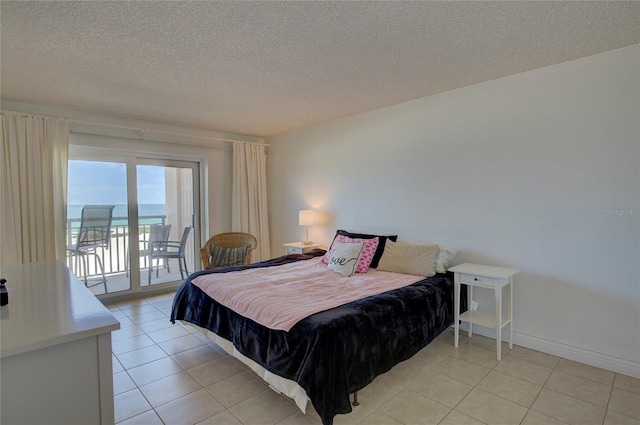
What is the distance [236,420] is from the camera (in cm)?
192

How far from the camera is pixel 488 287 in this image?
2.70 meters

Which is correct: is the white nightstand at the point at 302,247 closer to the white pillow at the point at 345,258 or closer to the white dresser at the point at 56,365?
the white pillow at the point at 345,258

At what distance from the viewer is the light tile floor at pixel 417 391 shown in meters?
1.93

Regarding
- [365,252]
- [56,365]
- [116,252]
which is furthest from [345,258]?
[116,252]

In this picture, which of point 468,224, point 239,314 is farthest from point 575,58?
point 239,314

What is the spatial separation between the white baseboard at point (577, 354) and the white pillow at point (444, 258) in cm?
71

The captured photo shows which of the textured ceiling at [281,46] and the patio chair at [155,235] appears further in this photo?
the patio chair at [155,235]

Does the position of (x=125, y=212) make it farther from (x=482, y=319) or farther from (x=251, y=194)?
(x=482, y=319)

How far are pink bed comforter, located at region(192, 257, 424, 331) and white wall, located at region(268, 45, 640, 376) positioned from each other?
2.85 feet

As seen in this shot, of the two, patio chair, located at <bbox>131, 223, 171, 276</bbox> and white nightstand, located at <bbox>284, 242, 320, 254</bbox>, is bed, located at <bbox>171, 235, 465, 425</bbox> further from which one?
patio chair, located at <bbox>131, 223, 171, 276</bbox>

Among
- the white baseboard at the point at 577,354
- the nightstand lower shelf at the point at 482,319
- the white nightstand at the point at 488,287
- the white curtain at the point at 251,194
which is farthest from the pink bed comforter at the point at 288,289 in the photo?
the white curtain at the point at 251,194

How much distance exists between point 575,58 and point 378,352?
270 cm

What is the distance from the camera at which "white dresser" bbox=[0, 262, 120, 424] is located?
0.91 m

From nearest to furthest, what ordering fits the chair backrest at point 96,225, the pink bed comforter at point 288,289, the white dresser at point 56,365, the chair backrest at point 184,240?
the white dresser at point 56,365, the pink bed comforter at point 288,289, the chair backrest at point 96,225, the chair backrest at point 184,240
